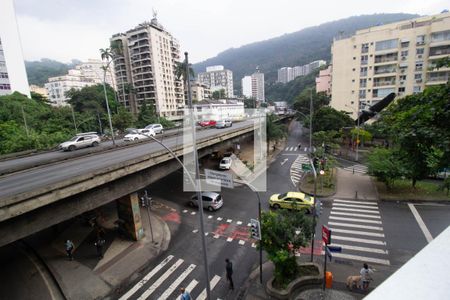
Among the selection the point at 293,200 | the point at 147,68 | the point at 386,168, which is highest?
the point at 147,68

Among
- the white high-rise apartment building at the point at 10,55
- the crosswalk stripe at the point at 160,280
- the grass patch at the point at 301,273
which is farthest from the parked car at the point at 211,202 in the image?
the white high-rise apartment building at the point at 10,55

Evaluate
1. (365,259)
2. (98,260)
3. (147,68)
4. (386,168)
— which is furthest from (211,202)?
(147,68)

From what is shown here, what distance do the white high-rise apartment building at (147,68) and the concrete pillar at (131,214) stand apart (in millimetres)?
59798

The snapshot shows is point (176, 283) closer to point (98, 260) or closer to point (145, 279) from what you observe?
point (145, 279)

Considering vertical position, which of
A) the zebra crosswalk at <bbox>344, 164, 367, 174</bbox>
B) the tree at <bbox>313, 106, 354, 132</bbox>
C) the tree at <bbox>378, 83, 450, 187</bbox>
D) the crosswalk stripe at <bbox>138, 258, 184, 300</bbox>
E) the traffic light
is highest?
the tree at <bbox>378, 83, 450, 187</bbox>

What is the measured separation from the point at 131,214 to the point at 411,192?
23.4 metres

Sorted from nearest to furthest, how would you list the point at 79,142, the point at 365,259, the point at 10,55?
1. the point at 365,259
2. the point at 79,142
3. the point at 10,55

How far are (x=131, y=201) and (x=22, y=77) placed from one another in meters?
74.8

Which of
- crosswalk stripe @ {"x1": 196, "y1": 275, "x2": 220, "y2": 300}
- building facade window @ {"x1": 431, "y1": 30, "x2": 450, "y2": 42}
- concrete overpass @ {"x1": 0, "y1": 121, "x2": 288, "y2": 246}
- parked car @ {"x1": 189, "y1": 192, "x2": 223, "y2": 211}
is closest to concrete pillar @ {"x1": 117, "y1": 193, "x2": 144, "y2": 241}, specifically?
concrete overpass @ {"x1": 0, "y1": 121, "x2": 288, "y2": 246}

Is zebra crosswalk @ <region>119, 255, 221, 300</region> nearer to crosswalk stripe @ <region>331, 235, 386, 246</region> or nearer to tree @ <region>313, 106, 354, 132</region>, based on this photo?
crosswalk stripe @ <region>331, 235, 386, 246</region>

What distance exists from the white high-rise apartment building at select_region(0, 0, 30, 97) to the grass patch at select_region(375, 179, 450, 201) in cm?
8253

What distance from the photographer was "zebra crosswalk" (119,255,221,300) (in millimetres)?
10930

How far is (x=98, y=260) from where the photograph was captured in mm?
13617

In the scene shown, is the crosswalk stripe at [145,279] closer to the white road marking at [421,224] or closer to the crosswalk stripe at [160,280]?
the crosswalk stripe at [160,280]
